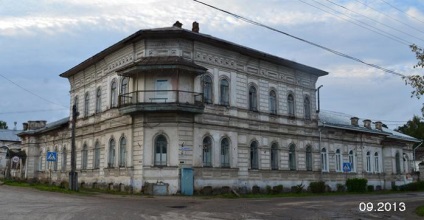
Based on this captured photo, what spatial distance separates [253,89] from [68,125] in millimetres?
17380

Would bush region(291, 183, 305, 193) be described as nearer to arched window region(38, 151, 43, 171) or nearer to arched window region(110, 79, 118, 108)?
arched window region(110, 79, 118, 108)

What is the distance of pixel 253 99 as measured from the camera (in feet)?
111

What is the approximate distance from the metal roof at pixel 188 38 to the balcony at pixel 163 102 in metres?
3.53

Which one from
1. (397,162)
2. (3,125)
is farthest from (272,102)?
(3,125)

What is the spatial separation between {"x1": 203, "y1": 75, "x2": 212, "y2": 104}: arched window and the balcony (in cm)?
100

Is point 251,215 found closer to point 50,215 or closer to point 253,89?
point 50,215

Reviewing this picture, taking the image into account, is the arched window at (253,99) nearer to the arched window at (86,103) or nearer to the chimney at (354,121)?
the arched window at (86,103)

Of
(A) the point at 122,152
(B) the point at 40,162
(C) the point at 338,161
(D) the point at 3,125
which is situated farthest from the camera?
(D) the point at 3,125

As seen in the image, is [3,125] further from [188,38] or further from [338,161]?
[188,38]

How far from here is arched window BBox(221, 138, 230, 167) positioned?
101 ft

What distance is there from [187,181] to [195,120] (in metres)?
3.83

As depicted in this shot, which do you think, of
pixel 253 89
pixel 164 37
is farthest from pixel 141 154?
pixel 253 89

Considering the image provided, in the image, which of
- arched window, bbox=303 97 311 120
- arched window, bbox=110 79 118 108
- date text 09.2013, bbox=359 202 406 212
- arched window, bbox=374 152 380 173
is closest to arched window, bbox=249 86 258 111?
arched window, bbox=303 97 311 120

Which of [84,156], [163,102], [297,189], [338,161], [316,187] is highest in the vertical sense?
[163,102]
